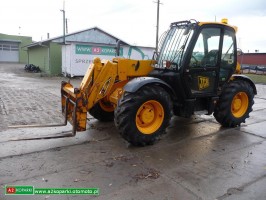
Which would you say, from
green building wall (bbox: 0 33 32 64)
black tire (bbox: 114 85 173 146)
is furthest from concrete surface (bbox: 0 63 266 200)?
green building wall (bbox: 0 33 32 64)

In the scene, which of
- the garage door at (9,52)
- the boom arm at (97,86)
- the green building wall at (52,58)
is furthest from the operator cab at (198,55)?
the garage door at (9,52)

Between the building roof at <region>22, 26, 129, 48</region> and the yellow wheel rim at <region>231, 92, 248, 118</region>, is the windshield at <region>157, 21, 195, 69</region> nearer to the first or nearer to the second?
the yellow wheel rim at <region>231, 92, 248, 118</region>

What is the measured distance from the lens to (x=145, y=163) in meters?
4.56

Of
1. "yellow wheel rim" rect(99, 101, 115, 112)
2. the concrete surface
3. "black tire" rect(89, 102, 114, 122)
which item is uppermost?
"yellow wheel rim" rect(99, 101, 115, 112)

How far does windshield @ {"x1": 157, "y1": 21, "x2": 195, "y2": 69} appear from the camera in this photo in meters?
5.69

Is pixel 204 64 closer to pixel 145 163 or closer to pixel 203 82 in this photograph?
pixel 203 82

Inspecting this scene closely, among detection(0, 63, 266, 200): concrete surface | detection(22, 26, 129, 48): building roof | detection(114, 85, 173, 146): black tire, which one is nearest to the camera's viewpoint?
detection(0, 63, 266, 200): concrete surface

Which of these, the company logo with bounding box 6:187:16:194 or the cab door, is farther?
the cab door

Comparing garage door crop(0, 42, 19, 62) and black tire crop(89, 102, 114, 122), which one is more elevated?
garage door crop(0, 42, 19, 62)

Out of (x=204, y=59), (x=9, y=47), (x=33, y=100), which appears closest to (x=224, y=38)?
(x=204, y=59)

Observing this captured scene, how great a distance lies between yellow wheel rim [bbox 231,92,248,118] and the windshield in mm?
2169

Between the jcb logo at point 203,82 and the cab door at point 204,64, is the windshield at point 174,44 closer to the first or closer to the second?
the cab door at point 204,64

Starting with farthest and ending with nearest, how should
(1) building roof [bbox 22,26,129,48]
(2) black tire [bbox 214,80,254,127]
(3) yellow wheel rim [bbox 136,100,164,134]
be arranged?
(1) building roof [bbox 22,26,129,48] → (2) black tire [bbox 214,80,254,127] → (3) yellow wheel rim [bbox 136,100,164,134]

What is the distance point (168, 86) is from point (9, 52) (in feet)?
160
